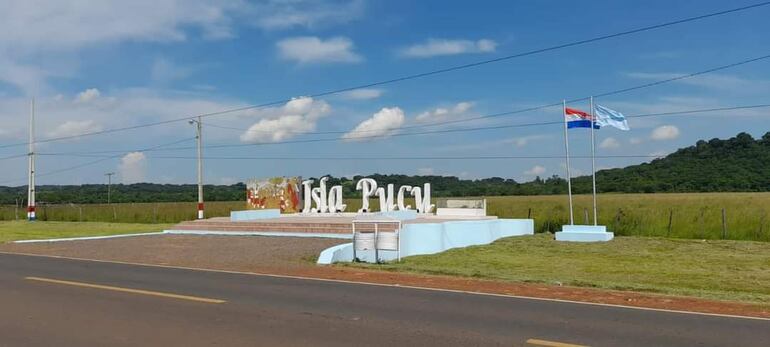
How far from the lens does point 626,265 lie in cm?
2064

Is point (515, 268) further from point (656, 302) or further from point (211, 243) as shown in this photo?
point (211, 243)

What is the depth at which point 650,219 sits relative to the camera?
34.3 metres

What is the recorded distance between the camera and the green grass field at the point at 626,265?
1500cm

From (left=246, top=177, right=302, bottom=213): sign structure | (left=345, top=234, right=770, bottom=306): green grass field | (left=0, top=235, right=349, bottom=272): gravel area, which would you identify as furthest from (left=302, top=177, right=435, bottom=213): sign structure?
(left=0, top=235, right=349, bottom=272): gravel area

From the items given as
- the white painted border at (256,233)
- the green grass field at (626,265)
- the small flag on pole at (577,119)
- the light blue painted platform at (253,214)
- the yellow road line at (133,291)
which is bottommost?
the green grass field at (626,265)

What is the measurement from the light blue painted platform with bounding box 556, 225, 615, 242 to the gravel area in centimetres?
961

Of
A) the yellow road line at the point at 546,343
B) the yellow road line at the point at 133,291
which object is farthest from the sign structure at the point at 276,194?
the yellow road line at the point at 546,343

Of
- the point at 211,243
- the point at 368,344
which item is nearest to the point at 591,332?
the point at 368,344

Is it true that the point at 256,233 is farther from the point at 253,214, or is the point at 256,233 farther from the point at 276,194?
the point at 276,194

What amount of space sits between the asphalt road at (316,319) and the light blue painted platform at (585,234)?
17.2 meters

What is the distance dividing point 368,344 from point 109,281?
27.5ft

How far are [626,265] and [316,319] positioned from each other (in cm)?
1371

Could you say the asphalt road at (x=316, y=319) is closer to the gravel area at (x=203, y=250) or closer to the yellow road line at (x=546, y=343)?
the yellow road line at (x=546, y=343)

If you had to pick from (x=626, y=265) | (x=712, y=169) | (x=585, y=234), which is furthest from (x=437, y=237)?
(x=712, y=169)
